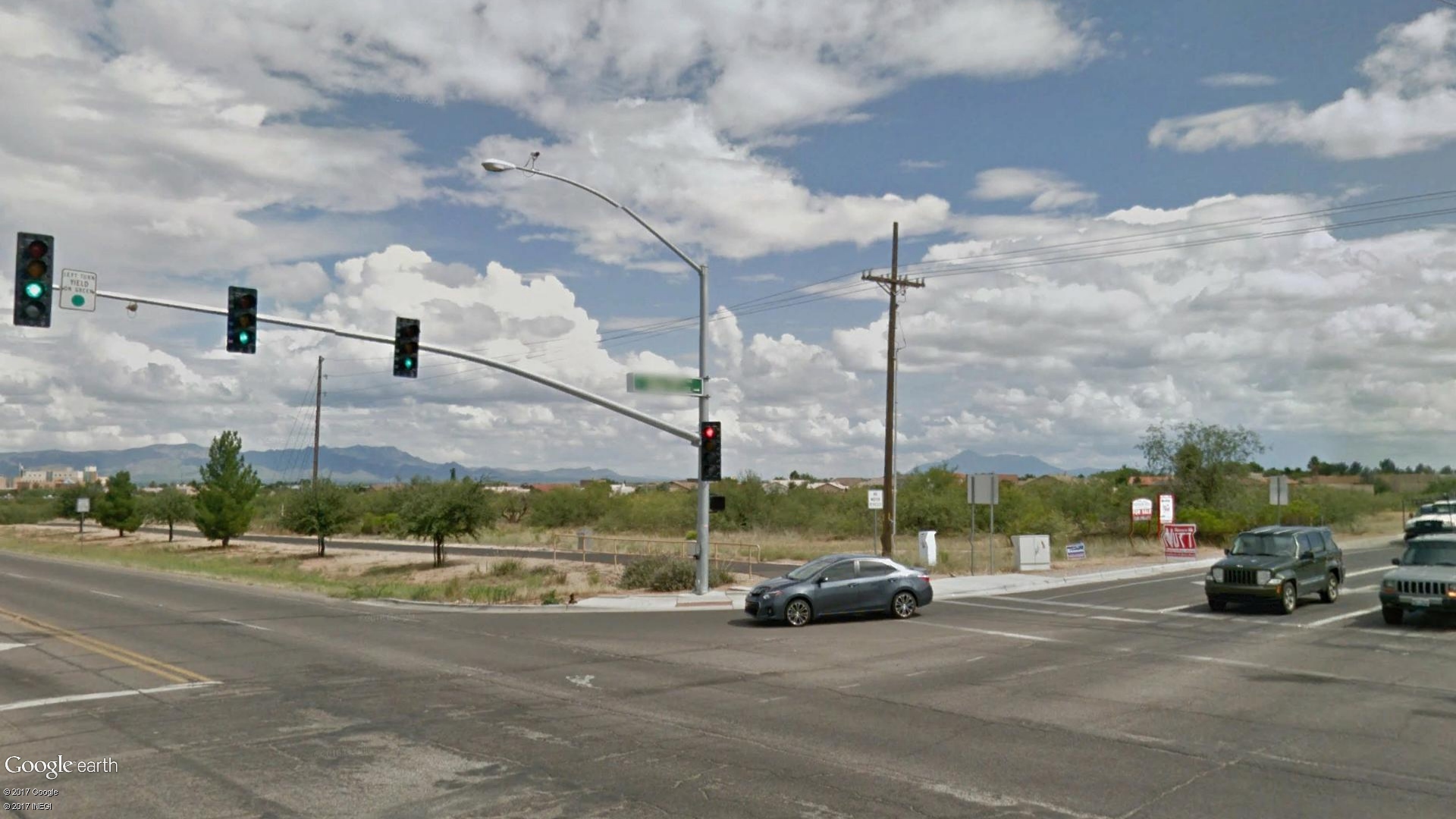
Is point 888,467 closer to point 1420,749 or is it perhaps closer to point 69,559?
point 1420,749

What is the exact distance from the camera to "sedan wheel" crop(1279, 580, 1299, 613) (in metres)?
22.7

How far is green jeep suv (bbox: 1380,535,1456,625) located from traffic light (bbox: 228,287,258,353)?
72.2 ft

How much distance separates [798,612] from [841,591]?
1107 mm

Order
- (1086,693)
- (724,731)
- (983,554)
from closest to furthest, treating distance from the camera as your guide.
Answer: (724,731)
(1086,693)
(983,554)

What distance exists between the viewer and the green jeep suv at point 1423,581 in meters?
19.6

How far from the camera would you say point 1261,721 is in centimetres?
1191

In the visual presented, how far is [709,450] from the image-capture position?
28.7 m

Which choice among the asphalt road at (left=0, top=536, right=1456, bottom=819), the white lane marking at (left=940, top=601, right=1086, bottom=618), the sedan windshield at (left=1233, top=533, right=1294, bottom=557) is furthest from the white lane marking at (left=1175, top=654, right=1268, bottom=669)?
the sedan windshield at (left=1233, top=533, right=1294, bottom=557)

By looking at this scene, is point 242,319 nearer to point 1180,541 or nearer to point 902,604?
point 902,604

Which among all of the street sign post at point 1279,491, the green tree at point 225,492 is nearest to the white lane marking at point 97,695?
the street sign post at point 1279,491

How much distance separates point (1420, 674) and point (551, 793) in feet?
42.3

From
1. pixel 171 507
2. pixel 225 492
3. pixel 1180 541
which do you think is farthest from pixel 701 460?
pixel 171 507

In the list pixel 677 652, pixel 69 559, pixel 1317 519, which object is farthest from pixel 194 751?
pixel 1317 519

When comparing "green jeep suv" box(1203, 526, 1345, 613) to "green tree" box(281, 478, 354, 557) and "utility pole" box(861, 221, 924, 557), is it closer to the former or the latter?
"utility pole" box(861, 221, 924, 557)
